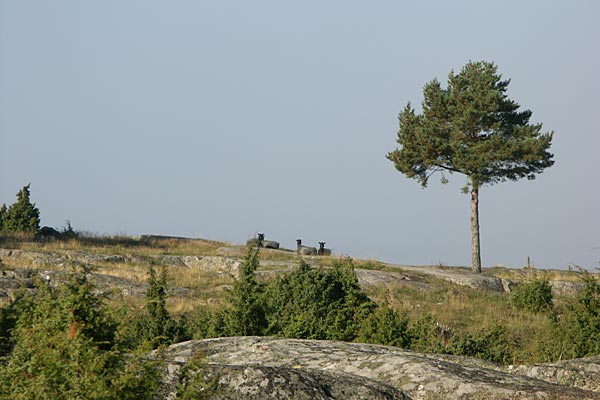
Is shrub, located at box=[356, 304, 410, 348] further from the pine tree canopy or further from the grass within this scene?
the pine tree canopy

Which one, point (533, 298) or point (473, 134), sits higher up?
point (473, 134)

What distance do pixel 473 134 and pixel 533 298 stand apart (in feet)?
70.6

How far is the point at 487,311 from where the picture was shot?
27062mm

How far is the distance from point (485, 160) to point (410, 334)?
1281 inches

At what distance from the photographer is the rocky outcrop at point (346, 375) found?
6.62 m

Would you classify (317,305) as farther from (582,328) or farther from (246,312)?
(582,328)

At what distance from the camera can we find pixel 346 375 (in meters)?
7.43

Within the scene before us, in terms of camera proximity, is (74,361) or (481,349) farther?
(481,349)

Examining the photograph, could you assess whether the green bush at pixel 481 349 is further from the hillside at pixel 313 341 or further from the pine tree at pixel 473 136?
the pine tree at pixel 473 136

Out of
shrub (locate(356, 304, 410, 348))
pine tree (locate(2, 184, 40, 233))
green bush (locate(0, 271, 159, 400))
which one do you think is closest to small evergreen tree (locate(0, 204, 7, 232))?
pine tree (locate(2, 184, 40, 233))

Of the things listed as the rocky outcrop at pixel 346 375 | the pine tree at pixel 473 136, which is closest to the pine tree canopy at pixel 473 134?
the pine tree at pixel 473 136

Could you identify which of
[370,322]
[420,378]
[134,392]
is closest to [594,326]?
[370,322]

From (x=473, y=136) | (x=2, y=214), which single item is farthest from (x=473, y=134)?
(x=2, y=214)

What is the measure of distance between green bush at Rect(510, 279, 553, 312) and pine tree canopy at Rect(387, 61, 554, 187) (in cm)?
1881
